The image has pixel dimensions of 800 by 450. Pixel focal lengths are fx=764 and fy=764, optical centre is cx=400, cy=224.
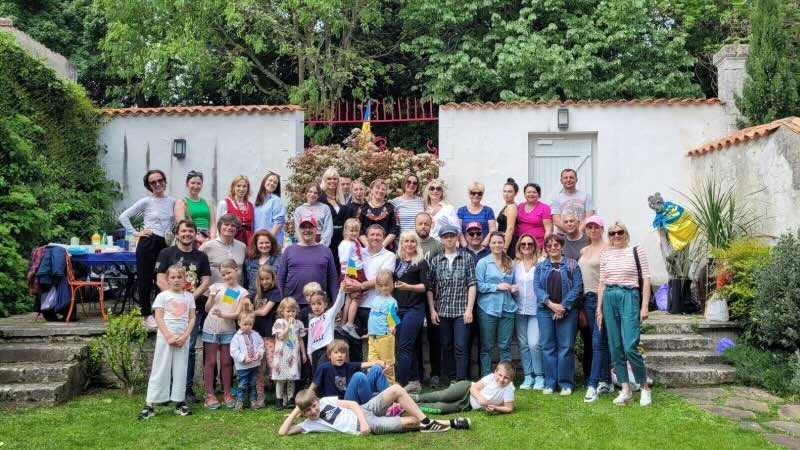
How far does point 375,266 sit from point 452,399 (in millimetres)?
1314

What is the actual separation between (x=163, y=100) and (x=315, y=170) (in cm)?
670

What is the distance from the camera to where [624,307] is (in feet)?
20.4

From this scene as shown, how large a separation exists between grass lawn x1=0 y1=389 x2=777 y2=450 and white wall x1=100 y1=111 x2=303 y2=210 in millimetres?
5149

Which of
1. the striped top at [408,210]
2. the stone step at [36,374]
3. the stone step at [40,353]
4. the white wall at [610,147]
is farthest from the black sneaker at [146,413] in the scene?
the white wall at [610,147]

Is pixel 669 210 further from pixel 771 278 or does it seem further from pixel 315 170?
pixel 315 170

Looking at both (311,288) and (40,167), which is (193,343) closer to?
(311,288)

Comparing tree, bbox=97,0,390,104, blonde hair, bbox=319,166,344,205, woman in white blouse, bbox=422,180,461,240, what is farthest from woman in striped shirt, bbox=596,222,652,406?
tree, bbox=97,0,390,104

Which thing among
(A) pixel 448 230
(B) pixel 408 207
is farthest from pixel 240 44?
(A) pixel 448 230

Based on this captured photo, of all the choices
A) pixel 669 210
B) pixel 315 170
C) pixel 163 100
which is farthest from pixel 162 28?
pixel 669 210

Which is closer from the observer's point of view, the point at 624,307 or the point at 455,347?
the point at 624,307

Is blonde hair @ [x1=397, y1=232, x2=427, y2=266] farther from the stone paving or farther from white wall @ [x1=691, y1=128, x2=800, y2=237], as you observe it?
white wall @ [x1=691, y1=128, x2=800, y2=237]

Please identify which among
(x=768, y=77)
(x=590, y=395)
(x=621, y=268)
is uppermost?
(x=768, y=77)

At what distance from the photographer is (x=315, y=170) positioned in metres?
10.4

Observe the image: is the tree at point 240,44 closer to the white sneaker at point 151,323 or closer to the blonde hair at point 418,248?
the white sneaker at point 151,323
